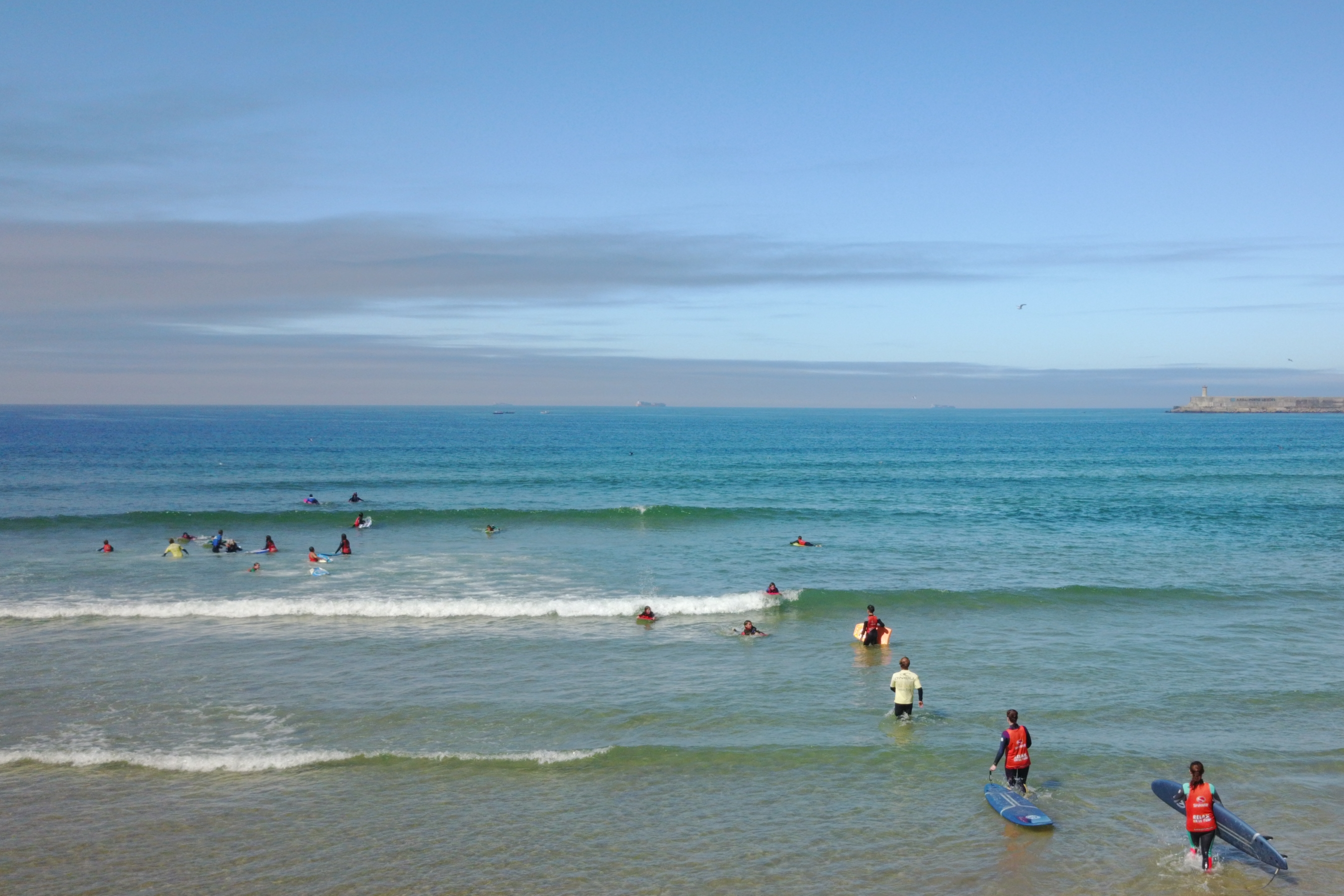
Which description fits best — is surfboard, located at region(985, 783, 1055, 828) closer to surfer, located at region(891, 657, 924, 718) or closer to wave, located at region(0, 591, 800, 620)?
surfer, located at region(891, 657, 924, 718)

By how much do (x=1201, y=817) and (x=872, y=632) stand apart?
1099 cm

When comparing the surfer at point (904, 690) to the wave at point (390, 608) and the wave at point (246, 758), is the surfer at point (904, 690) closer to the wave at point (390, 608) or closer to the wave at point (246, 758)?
the wave at point (246, 758)

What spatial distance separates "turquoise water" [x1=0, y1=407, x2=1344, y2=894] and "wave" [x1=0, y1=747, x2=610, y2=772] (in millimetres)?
76

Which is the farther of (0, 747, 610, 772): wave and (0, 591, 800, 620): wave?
(0, 591, 800, 620): wave

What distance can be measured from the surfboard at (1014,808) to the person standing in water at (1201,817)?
187 cm

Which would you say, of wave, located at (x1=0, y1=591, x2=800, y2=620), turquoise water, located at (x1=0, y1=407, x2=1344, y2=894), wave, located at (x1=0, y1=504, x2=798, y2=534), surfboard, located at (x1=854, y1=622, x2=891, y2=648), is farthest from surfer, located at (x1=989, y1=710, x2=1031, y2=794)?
wave, located at (x1=0, y1=504, x2=798, y2=534)

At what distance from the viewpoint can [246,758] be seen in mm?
15742

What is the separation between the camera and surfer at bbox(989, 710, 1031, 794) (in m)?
13.9

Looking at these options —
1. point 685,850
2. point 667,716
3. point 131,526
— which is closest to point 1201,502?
point 667,716

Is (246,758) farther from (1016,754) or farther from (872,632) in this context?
(872,632)

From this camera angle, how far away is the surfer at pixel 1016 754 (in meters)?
13.9

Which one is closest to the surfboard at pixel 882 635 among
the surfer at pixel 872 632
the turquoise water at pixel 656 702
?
the surfer at pixel 872 632

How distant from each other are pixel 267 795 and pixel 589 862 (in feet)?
19.3

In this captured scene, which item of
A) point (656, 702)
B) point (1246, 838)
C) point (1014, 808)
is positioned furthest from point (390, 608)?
point (1246, 838)
